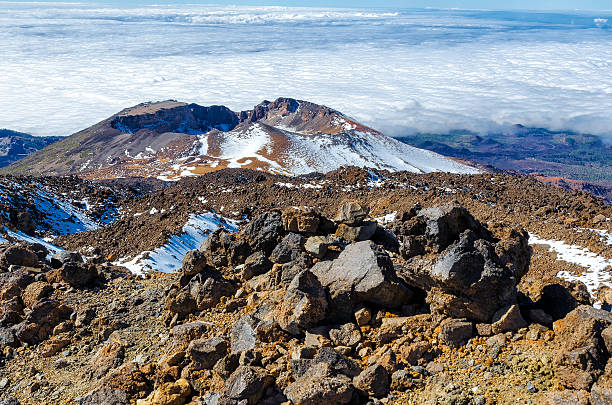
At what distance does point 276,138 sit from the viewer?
86.8 metres

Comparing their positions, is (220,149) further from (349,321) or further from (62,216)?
(349,321)

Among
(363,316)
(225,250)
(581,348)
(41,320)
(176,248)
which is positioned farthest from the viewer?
(176,248)

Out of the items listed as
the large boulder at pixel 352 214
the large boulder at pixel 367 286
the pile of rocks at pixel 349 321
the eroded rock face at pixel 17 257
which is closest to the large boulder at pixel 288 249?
the pile of rocks at pixel 349 321

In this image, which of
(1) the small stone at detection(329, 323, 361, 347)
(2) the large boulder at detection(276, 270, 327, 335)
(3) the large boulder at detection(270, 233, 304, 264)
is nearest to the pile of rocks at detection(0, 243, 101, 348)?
(3) the large boulder at detection(270, 233, 304, 264)

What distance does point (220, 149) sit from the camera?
8694 cm

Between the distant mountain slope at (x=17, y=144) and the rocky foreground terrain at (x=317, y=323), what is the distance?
191986mm

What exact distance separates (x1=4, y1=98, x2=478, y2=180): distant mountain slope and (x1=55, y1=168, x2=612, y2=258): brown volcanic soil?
122ft

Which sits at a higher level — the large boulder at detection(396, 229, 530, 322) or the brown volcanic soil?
the large boulder at detection(396, 229, 530, 322)

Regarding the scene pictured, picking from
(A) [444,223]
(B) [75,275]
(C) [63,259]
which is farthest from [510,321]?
(C) [63,259]

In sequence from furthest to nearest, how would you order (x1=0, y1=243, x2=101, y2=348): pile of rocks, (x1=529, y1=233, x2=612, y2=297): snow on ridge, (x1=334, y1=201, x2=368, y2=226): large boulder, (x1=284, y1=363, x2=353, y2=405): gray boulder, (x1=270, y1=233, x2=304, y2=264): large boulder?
(x1=529, y1=233, x2=612, y2=297): snow on ridge, (x1=334, y1=201, x2=368, y2=226): large boulder, (x1=270, y1=233, x2=304, y2=264): large boulder, (x1=0, y1=243, x2=101, y2=348): pile of rocks, (x1=284, y1=363, x2=353, y2=405): gray boulder

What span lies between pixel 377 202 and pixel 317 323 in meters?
17.3

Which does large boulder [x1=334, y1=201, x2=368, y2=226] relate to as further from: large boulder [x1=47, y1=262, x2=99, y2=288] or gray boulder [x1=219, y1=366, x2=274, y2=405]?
large boulder [x1=47, y1=262, x2=99, y2=288]

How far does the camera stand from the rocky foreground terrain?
6590mm

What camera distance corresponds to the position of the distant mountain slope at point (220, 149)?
75938 mm
